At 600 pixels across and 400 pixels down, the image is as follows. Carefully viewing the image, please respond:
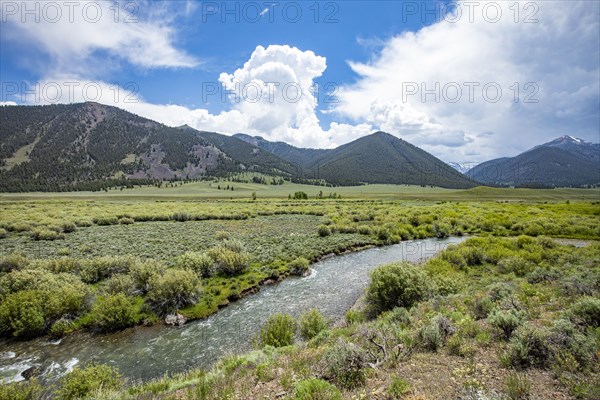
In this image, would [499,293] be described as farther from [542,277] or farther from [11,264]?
[11,264]

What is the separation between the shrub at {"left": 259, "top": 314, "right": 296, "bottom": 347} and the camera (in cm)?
1289

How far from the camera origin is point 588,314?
28.1 ft

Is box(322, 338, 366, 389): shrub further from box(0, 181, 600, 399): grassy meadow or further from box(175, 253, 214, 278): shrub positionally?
box(175, 253, 214, 278): shrub

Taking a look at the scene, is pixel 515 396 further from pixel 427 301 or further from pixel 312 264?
pixel 312 264

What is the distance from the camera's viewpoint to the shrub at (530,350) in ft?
23.3

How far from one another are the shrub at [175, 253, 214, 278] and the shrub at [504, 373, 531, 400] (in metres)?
19.8

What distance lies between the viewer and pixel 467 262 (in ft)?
78.3

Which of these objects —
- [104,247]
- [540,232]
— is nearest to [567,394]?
[104,247]

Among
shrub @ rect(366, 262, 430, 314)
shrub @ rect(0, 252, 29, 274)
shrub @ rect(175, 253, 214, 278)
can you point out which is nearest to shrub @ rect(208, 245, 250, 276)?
shrub @ rect(175, 253, 214, 278)

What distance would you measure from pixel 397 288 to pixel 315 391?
10.3 m

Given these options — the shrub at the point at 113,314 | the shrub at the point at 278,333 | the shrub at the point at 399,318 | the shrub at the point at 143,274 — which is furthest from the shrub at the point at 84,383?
the shrub at the point at 399,318

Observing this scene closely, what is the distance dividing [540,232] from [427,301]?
3440 centimetres

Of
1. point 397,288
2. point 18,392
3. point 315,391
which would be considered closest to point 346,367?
point 315,391

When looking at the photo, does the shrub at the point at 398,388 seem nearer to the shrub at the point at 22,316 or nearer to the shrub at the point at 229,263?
the shrub at the point at 22,316
